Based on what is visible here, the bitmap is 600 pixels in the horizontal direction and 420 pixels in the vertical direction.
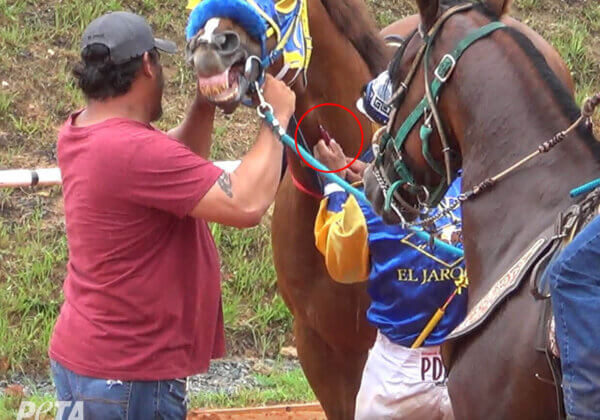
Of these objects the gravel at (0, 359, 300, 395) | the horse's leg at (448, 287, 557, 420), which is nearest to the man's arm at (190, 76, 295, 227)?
the horse's leg at (448, 287, 557, 420)

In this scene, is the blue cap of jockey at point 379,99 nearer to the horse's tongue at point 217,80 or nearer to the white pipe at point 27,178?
the horse's tongue at point 217,80

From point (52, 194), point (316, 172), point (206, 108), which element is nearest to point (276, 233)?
point (316, 172)

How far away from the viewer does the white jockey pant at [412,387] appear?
4.23m

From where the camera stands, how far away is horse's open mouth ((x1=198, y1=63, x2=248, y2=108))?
3.96 meters

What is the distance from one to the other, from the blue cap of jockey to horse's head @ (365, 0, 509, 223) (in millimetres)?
134

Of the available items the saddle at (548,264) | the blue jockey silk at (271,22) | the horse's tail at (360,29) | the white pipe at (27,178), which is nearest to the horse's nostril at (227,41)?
the blue jockey silk at (271,22)

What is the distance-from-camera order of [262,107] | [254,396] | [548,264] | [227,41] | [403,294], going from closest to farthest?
[548,264]
[262,107]
[227,41]
[403,294]
[254,396]

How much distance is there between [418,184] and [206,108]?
3.20ft

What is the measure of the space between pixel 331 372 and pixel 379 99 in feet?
5.17

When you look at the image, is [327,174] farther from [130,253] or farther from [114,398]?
[114,398]

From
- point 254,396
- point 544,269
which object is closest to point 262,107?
point 544,269

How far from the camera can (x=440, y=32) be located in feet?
11.5

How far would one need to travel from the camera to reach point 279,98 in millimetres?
4012

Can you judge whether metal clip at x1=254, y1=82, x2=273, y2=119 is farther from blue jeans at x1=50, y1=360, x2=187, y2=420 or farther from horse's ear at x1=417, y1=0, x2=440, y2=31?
blue jeans at x1=50, y1=360, x2=187, y2=420
